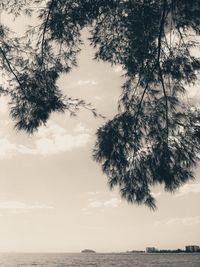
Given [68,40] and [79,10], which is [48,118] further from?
[79,10]

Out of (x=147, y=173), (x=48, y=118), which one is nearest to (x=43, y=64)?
(x=48, y=118)

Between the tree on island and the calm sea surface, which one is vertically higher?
the calm sea surface

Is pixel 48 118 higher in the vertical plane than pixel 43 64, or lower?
lower

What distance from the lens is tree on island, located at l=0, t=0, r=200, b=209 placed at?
4.29 metres

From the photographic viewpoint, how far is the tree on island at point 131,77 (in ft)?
14.1

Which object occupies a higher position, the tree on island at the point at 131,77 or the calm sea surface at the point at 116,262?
the calm sea surface at the point at 116,262

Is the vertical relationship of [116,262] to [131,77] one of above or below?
above

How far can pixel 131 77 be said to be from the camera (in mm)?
4961

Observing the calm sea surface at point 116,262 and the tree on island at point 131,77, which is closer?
the tree on island at point 131,77

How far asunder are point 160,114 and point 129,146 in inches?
25.0

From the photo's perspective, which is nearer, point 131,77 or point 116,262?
point 131,77

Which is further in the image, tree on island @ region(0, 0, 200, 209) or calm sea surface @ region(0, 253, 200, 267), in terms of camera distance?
calm sea surface @ region(0, 253, 200, 267)

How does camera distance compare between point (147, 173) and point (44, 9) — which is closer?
point (147, 173)

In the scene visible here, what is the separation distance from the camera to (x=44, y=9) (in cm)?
487
